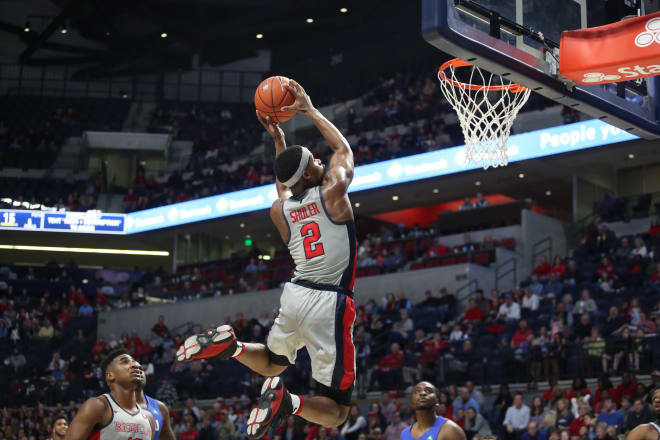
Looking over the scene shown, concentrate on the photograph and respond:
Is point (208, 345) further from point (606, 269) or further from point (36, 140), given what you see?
point (36, 140)

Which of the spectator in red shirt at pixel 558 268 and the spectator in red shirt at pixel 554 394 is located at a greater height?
the spectator in red shirt at pixel 558 268

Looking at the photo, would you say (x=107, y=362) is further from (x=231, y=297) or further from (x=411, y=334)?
(x=231, y=297)

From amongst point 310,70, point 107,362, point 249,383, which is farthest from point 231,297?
point 107,362

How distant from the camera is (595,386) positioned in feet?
49.5

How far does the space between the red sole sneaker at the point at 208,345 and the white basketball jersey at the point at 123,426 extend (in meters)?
0.98

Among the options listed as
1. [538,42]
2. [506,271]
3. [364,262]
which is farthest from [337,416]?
[364,262]

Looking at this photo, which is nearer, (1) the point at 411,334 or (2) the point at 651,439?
(2) the point at 651,439

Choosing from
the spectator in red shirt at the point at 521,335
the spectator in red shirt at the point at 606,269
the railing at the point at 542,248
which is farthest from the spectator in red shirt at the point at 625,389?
the railing at the point at 542,248

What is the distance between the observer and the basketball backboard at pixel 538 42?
23.2 ft

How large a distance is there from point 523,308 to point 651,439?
11624mm

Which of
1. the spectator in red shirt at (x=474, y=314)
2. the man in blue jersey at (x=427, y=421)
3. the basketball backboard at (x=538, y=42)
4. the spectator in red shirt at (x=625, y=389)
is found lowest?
the spectator in red shirt at (x=625, y=389)

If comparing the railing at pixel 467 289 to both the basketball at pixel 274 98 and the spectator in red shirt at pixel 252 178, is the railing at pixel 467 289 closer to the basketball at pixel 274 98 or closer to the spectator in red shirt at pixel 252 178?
the spectator in red shirt at pixel 252 178

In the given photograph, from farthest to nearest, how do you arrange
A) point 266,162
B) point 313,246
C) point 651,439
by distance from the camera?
point 266,162 < point 651,439 < point 313,246

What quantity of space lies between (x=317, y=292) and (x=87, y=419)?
70.2 inches
